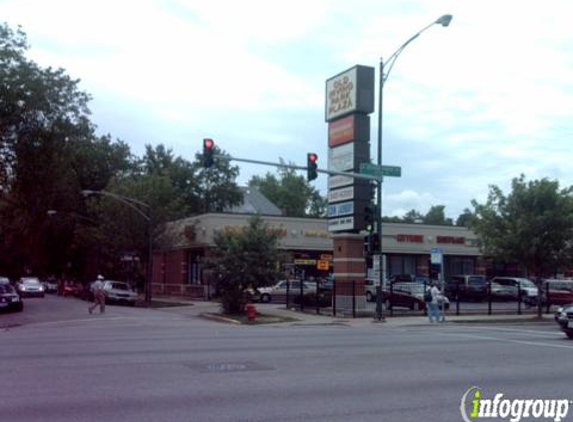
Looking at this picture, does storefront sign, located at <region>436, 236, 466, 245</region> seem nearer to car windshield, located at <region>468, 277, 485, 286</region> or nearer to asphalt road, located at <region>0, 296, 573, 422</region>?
car windshield, located at <region>468, 277, 485, 286</region>

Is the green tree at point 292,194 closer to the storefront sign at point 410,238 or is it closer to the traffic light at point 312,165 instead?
the storefront sign at point 410,238

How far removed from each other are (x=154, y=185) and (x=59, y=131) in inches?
413

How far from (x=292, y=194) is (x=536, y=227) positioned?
69003 millimetres

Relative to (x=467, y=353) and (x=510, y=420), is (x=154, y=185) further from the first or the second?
(x=510, y=420)

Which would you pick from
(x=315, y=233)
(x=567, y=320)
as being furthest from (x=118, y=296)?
(x=567, y=320)

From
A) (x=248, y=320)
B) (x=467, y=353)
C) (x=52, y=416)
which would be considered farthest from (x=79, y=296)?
(x=52, y=416)

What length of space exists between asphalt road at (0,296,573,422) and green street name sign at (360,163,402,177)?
8.78 meters

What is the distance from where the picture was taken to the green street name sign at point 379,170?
2639 centimetres

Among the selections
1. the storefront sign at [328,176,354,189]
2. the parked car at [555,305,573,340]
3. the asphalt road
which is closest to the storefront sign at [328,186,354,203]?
the storefront sign at [328,176,354,189]

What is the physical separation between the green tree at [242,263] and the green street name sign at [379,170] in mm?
6306

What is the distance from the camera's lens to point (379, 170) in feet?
87.5

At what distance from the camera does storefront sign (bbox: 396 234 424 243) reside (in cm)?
5550

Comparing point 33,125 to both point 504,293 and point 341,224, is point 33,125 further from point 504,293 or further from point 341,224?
point 504,293

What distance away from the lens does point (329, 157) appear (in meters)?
33.3
